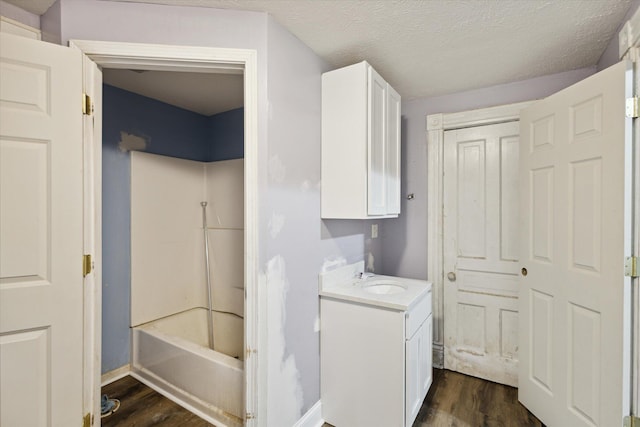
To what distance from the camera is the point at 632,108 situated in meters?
1.42

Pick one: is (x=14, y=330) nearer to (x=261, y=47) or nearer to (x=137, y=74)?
(x=261, y=47)

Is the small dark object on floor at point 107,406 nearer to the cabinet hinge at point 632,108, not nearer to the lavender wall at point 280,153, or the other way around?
the lavender wall at point 280,153

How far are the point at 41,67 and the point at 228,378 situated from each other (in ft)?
6.28

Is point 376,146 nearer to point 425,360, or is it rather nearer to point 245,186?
point 245,186

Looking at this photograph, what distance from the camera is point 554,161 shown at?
71.7 inches

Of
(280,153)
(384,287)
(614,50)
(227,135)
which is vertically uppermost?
(614,50)

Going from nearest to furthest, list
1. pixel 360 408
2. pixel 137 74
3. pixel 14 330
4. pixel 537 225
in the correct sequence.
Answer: pixel 14 330 < pixel 360 408 < pixel 537 225 < pixel 137 74

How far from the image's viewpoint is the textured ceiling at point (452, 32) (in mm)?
1482

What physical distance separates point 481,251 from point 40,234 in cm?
283

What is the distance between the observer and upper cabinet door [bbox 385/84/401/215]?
2.10 meters

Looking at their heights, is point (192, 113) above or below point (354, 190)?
above

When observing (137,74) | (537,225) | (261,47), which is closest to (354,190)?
(261,47)

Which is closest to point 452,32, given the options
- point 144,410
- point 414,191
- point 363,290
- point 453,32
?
point 453,32

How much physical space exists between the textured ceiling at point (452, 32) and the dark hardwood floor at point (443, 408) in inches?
93.8
